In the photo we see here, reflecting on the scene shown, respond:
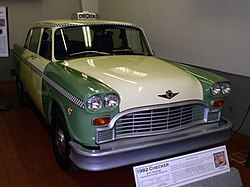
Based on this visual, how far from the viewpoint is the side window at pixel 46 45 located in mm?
3661

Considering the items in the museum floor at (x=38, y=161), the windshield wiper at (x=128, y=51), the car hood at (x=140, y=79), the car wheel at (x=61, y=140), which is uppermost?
the windshield wiper at (x=128, y=51)

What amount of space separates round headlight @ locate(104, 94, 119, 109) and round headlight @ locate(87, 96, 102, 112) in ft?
0.17

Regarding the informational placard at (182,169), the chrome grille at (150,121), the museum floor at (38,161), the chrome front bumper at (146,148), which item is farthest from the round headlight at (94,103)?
the museum floor at (38,161)

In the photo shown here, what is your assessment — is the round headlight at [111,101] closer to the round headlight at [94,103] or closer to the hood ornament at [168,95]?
the round headlight at [94,103]

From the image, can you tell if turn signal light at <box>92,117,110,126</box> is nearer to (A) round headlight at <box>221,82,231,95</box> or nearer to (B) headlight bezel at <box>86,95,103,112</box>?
(B) headlight bezel at <box>86,95,103,112</box>

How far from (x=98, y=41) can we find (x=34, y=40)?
1.34m

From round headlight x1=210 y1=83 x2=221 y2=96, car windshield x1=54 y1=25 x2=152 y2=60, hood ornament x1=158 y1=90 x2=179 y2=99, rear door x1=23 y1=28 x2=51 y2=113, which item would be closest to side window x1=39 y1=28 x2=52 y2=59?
rear door x1=23 y1=28 x2=51 y2=113

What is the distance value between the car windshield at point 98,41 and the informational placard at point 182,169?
1779mm

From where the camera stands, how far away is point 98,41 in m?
3.76

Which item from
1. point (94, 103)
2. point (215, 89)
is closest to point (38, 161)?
point (94, 103)

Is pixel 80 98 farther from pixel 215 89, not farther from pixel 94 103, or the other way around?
pixel 215 89

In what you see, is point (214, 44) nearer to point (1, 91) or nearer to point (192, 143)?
point (192, 143)

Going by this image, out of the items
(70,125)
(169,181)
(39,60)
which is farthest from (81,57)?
(169,181)

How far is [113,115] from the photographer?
256cm
